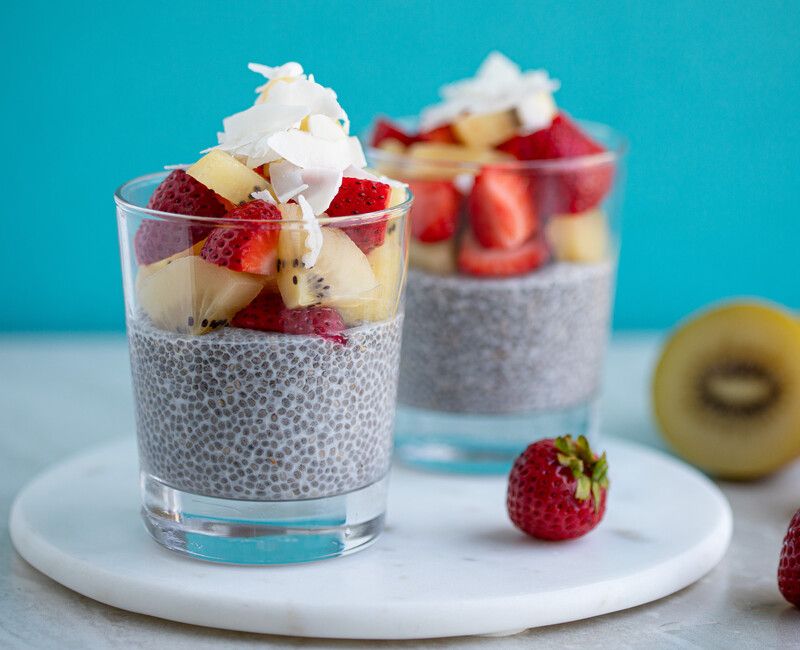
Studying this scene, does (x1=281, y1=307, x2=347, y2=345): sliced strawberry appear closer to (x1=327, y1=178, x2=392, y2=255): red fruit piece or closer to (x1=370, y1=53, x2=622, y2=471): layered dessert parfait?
(x1=327, y1=178, x2=392, y2=255): red fruit piece

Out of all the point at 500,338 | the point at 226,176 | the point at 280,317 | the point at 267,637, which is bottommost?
A: the point at 267,637

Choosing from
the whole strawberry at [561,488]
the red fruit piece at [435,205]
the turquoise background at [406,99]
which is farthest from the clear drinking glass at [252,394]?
the turquoise background at [406,99]

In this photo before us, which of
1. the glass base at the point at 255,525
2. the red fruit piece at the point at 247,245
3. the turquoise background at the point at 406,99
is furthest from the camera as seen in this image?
the turquoise background at the point at 406,99

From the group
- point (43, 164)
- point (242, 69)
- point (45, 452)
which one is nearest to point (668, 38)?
point (242, 69)

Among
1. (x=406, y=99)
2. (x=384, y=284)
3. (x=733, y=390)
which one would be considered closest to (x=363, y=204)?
(x=384, y=284)

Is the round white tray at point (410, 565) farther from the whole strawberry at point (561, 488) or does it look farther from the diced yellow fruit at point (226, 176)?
the diced yellow fruit at point (226, 176)

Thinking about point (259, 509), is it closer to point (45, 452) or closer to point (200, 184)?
point (200, 184)

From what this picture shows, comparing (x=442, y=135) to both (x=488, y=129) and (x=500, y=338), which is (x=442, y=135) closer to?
(x=488, y=129)
